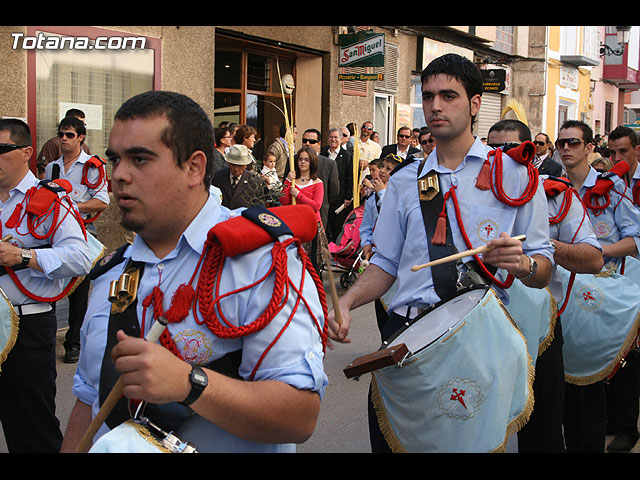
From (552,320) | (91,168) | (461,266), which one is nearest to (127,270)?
(461,266)

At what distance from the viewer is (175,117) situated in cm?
201

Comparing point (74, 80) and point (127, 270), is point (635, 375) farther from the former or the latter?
point (74, 80)

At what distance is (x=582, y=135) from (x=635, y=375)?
167 cm

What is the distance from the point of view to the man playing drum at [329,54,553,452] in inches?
110

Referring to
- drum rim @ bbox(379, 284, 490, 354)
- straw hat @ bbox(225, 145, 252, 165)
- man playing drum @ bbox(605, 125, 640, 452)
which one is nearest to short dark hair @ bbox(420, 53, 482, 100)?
drum rim @ bbox(379, 284, 490, 354)

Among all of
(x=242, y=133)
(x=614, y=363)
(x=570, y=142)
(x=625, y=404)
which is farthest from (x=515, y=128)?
(x=242, y=133)

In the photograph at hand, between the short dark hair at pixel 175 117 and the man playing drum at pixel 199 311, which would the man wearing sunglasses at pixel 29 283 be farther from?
the short dark hair at pixel 175 117

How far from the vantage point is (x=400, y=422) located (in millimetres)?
2949

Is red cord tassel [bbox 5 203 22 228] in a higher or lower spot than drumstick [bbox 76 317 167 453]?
higher

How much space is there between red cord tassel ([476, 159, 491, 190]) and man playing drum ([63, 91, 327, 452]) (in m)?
1.40

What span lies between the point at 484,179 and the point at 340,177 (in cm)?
916

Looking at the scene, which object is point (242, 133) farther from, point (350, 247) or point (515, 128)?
point (515, 128)

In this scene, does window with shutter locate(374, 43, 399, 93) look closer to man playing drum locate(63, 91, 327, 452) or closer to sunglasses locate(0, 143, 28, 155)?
sunglasses locate(0, 143, 28, 155)

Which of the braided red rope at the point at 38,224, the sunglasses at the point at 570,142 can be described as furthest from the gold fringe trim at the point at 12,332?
the sunglasses at the point at 570,142
